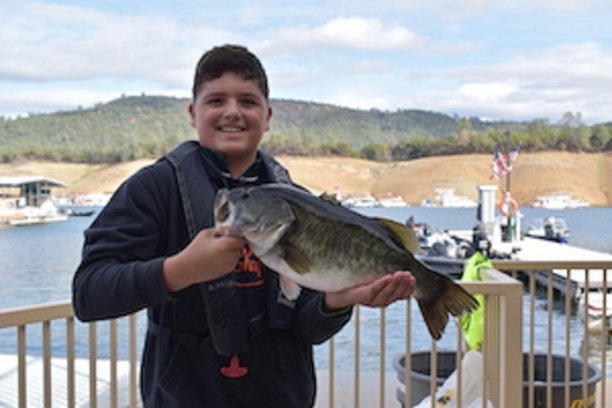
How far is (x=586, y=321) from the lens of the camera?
372 cm

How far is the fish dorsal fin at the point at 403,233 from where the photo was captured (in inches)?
56.2

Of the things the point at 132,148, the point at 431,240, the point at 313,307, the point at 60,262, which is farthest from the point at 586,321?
the point at 132,148

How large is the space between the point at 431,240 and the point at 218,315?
2378cm

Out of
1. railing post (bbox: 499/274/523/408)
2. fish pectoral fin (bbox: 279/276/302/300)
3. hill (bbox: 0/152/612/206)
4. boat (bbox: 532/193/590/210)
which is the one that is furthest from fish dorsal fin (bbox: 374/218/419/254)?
boat (bbox: 532/193/590/210)

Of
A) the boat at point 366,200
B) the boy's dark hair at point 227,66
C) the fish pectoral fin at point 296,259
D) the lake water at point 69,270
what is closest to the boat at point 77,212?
the lake water at point 69,270

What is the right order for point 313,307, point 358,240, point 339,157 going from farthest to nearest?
point 339,157 < point 313,307 < point 358,240

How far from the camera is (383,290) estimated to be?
136cm

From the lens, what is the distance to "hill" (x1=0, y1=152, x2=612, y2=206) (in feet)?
229

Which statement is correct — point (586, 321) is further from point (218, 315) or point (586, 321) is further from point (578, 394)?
point (218, 315)

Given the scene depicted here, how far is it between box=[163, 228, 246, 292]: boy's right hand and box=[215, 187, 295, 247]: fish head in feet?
0.06

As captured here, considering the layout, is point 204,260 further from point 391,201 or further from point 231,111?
point 391,201

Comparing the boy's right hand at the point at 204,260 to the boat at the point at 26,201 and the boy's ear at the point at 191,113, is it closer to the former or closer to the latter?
the boy's ear at the point at 191,113

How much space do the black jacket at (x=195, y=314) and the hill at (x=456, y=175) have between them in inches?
2631

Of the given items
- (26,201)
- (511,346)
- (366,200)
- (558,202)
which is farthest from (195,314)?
(558,202)
